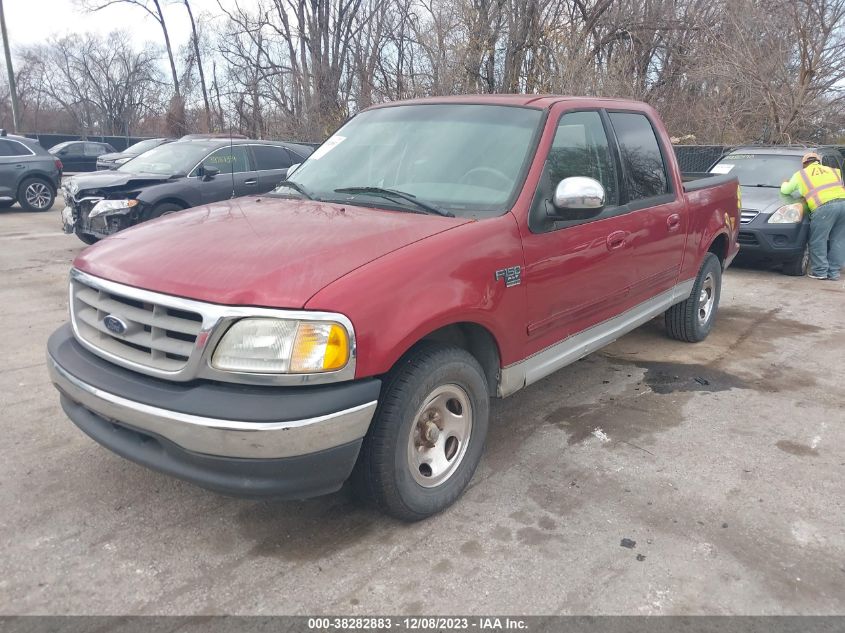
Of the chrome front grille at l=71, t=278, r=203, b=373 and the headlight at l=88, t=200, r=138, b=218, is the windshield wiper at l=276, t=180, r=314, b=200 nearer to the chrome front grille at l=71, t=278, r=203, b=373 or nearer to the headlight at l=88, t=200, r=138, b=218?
the chrome front grille at l=71, t=278, r=203, b=373

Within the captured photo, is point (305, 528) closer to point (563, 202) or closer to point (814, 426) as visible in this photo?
point (563, 202)

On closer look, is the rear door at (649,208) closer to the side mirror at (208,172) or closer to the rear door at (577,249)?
the rear door at (577,249)

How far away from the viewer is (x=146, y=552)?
9.53ft

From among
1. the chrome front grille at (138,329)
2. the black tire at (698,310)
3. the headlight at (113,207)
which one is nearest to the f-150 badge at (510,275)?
the chrome front grille at (138,329)

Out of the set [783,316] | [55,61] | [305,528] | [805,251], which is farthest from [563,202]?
[55,61]

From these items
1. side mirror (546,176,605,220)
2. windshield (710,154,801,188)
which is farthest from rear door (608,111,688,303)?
windshield (710,154,801,188)

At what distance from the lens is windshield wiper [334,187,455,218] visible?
11.2 feet

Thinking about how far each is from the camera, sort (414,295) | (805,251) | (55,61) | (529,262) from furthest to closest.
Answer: (55,61)
(805,251)
(529,262)
(414,295)

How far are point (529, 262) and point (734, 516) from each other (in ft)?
5.17

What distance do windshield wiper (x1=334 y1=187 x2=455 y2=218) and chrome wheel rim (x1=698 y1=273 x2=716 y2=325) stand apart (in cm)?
347

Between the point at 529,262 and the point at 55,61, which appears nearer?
the point at 529,262

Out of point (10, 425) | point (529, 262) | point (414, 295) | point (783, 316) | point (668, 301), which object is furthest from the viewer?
point (783, 316)

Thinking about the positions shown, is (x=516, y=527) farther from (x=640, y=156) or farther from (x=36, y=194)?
(x=36, y=194)

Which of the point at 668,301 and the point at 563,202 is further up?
the point at 563,202
